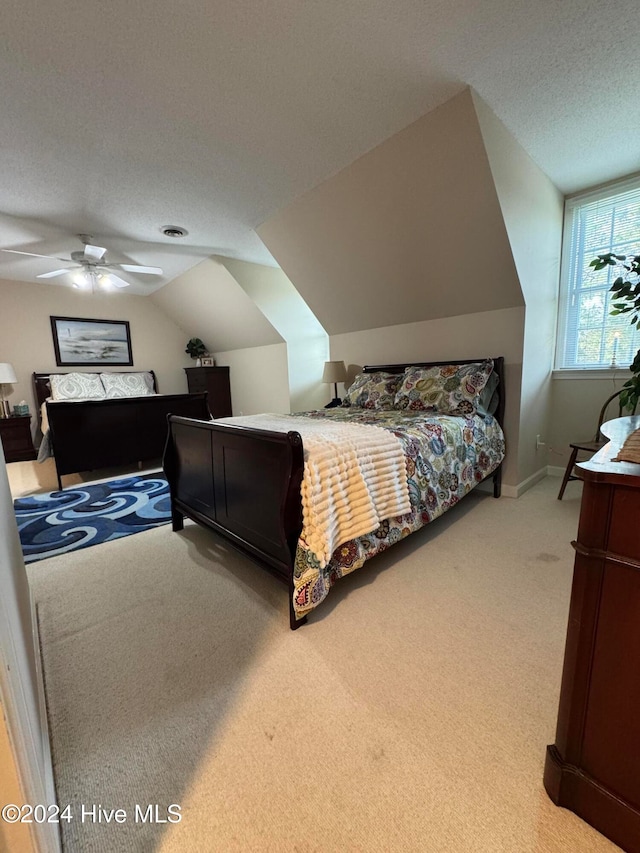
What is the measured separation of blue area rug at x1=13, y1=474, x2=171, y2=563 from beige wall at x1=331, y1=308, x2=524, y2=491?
271 cm

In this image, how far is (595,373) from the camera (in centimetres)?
321

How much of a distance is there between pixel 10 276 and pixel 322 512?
19.5ft

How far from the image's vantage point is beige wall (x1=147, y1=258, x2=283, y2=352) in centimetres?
472

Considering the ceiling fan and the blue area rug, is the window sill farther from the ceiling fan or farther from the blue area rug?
the ceiling fan

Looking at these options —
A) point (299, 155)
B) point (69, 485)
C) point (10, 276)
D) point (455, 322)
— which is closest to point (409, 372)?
point (455, 322)

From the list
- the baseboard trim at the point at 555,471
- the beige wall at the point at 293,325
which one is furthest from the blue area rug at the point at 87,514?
the baseboard trim at the point at 555,471

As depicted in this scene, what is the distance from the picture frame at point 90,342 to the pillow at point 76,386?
11.8 inches

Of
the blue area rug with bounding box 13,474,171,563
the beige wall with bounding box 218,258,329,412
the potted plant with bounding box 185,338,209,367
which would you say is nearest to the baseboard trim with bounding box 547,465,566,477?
the beige wall with bounding box 218,258,329,412

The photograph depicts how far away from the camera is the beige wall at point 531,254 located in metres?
2.33

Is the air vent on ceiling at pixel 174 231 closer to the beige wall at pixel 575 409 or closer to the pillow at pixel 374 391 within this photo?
the pillow at pixel 374 391

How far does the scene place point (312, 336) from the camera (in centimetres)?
544

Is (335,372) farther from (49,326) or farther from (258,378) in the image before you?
(49,326)

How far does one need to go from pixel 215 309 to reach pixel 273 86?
3731mm

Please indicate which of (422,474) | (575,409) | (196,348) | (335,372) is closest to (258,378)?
(196,348)
